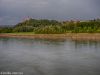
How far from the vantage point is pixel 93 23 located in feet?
307

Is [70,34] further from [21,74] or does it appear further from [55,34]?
[21,74]

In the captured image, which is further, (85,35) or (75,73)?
(85,35)

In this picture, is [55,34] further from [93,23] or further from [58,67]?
[58,67]

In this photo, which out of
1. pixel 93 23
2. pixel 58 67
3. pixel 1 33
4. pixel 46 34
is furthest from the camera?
pixel 1 33

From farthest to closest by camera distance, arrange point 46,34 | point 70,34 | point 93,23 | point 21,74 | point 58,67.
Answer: point 93,23
point 46,34
point 70,34
point 58,67
point 21,74

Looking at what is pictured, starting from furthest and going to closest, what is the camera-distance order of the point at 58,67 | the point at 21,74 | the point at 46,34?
the point at 46,34 < the point at 58,67 < the point at 21,74

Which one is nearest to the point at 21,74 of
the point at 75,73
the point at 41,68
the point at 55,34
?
the point at 41,68

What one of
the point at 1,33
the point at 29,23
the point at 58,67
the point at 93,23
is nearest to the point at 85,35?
the point at 93,23

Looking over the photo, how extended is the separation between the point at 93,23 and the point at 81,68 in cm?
7610

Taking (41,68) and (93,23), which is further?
(93,23)

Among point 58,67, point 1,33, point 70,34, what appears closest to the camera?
point 58,67

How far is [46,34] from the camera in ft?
283

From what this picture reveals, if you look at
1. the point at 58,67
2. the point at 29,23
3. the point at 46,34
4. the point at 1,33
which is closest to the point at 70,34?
the point at 46,34

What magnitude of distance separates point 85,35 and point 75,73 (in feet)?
194
